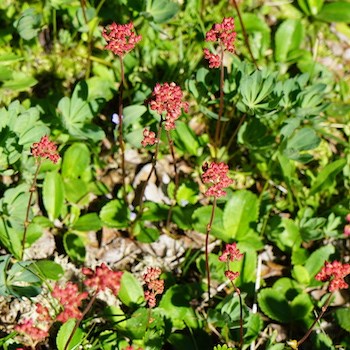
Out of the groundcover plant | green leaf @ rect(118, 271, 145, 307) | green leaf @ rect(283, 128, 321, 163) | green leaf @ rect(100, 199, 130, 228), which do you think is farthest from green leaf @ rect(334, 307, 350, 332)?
green leaf @ rect(100, 199, 130, 228)

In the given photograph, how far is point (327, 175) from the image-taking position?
411 cm

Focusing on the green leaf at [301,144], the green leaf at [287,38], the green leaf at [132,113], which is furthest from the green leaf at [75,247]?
the green leaf at [287,38]

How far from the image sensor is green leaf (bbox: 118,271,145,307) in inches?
136

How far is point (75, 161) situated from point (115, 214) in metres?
0.47

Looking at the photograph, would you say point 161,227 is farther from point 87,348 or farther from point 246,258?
point 87,348

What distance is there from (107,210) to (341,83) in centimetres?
239

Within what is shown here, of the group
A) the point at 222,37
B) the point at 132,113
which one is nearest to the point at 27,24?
the point at 132,113

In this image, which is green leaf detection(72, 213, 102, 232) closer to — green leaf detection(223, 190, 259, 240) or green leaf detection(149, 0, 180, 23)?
green leaf detection(223, 190, 259, 240)

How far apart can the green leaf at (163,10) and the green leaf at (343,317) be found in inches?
93.1

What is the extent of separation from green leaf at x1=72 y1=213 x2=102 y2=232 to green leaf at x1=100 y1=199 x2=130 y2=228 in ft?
0.15

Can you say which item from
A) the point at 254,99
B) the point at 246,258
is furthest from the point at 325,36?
the point at 246,258

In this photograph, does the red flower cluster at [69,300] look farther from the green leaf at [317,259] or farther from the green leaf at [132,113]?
the green leaf at [317,259]

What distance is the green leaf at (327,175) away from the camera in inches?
161

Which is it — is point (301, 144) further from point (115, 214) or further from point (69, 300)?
point (69, 300)
